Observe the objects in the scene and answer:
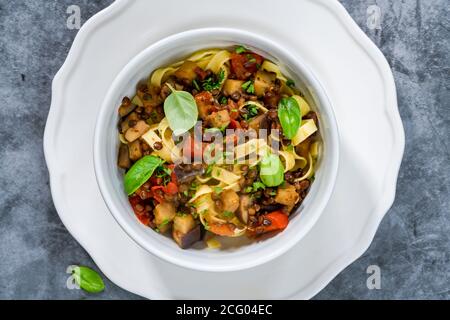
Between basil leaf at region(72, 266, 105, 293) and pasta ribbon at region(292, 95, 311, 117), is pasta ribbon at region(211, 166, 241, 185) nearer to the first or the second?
pasta ribbon at region(292, 95, 311, 117)

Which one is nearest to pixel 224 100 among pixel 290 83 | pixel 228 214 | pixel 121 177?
pixel 290 83

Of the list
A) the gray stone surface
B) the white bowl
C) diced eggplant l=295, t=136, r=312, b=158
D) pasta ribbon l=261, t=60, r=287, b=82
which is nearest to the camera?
the white bowl

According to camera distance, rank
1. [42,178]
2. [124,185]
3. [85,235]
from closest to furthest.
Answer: [124,185] → [85,235] → [42,178]

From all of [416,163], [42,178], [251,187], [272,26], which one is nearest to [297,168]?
[251,187]

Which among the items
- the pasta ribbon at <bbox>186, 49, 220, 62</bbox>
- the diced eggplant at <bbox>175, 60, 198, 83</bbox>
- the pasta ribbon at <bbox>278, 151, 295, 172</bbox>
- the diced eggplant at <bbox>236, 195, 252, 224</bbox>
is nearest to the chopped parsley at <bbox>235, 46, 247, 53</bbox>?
the pasta ribbon at <bbox>186, 49, 220, 62</bbox>

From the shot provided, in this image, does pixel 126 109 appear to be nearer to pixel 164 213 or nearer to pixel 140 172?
pixel 140 172

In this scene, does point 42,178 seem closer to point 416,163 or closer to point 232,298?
point 232,298
